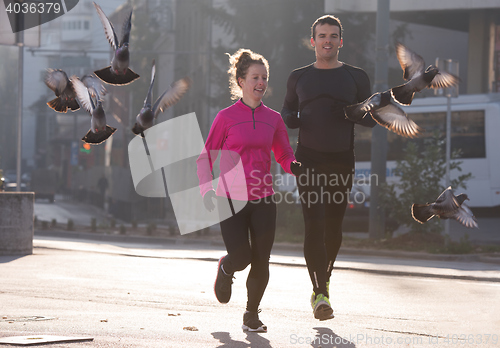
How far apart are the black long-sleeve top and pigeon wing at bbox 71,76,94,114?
1.55 metres

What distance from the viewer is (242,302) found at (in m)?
7.71

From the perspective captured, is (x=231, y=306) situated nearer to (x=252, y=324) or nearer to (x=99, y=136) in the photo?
(x=252, y=324)

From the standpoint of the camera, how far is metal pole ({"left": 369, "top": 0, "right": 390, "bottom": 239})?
1798 centimetres

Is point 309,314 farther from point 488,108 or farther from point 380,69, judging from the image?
point 488,108

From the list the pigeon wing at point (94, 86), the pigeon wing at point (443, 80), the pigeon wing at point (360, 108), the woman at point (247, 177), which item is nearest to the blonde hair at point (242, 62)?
the woman at point (247, 177)

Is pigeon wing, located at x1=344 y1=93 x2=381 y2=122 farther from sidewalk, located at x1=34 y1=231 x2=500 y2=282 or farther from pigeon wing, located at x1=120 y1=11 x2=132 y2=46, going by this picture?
sidewalk, located at x1=34 y1=231 x2=500 y2=282

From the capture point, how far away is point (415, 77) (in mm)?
5398

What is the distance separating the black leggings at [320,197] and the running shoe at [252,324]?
1.66 feet

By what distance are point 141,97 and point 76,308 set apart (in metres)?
40.0

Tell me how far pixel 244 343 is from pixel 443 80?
7.18 ft

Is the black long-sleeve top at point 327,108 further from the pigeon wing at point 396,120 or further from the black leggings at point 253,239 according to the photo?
the black leggings at point 253,239

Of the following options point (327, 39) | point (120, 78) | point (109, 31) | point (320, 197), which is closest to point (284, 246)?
point (320, 197)

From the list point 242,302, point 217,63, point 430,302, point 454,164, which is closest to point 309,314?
point 242,302

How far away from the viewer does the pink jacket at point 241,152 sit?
5727 mm
